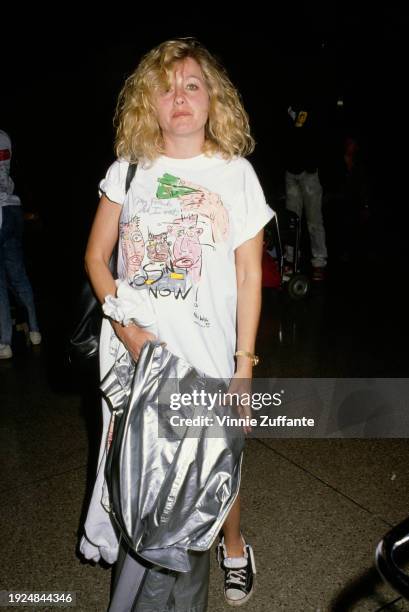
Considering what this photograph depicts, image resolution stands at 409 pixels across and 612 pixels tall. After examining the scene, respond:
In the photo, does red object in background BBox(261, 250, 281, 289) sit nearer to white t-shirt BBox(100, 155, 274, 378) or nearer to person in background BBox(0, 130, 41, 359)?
person in background BBox(0, 130, 41, 359)

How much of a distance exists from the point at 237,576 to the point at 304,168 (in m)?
5.22

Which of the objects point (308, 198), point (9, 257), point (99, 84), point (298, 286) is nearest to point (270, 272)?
point (298, 286)

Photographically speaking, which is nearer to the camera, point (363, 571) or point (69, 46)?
point (363, 571)

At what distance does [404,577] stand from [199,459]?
92 cm

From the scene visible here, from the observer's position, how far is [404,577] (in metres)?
0.89

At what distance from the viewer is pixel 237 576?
224cm

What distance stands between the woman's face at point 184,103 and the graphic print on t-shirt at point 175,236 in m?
0.18

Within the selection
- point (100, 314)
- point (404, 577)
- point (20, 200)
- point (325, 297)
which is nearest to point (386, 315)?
point (325, 297)

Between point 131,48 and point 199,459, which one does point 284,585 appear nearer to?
point 199,459

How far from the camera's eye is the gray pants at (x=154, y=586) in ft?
5.93

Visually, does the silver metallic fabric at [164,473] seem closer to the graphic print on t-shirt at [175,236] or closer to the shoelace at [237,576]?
the graphic print on t-shirt at [175,236]

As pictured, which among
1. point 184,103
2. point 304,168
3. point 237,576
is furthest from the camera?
point 304,168

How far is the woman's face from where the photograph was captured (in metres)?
1.84

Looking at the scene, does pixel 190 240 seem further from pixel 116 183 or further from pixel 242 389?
pixel 242 389
